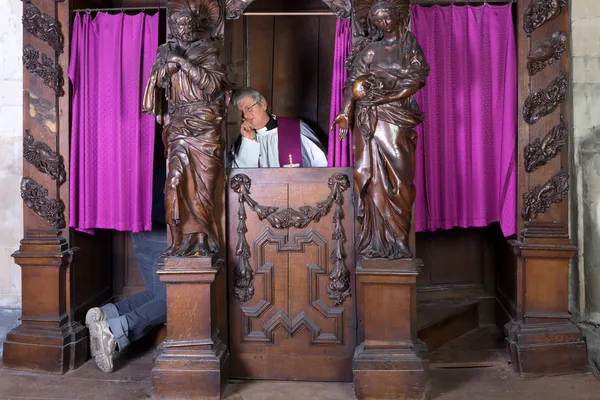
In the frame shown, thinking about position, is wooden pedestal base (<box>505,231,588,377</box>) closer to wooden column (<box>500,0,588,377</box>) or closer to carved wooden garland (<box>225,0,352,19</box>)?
wooden column (<box>500,0,588,377</box>)

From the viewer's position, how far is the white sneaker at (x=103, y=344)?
3.54m

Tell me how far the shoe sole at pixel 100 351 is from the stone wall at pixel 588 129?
3073 mm

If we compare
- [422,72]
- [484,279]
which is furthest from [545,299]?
[422,72]

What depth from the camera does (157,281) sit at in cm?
402

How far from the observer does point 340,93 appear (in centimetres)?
352

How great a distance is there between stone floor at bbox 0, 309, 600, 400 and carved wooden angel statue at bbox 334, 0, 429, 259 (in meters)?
0.83

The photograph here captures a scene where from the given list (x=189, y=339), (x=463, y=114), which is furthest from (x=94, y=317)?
(x=463, y=114)

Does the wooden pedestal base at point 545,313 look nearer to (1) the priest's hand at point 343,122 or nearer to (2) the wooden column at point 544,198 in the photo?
(2) the wooden column at point 544,198

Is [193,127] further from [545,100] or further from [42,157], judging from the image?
[545,100]

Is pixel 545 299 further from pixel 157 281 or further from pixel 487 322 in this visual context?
pixel 157 281

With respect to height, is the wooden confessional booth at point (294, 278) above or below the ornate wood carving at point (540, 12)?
below

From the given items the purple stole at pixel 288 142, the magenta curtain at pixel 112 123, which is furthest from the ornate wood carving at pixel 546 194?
the magenta curtain at pixel 112 123

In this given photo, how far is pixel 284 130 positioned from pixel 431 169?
99cm

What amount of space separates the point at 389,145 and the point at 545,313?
144cm
